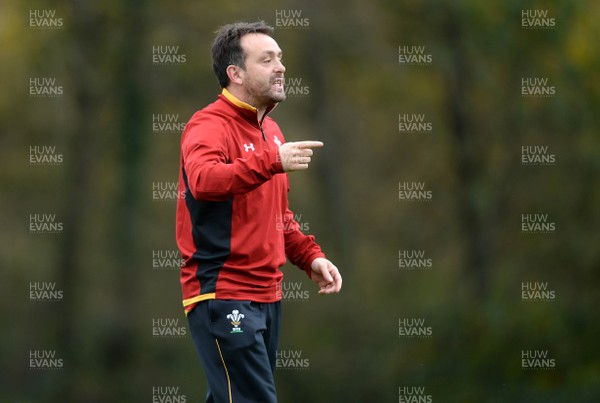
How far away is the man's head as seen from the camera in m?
4.41

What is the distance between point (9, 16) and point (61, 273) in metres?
3.47

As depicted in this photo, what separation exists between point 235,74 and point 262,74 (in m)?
0.13

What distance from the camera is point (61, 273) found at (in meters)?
13.2

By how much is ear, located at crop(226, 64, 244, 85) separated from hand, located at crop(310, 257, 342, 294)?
95cm

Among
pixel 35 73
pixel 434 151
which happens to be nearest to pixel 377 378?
pixel 434 151

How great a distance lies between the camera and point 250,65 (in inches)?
174

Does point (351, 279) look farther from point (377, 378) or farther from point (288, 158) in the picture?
point (288, 158)
